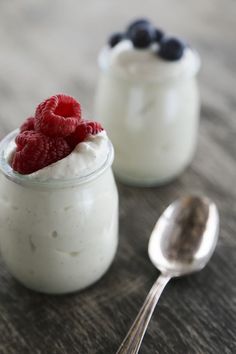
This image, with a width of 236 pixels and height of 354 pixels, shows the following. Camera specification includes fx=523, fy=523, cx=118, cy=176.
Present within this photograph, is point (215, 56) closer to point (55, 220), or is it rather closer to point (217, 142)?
point (217, 142)

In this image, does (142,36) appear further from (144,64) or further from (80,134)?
(80,134)

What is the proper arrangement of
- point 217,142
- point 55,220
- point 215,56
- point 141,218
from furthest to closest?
point 215,56
point 217,142
point 141,218
point 55,220

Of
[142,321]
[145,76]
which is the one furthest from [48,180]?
[145,76]

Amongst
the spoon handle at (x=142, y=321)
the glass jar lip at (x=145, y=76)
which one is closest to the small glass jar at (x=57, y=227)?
the spoon handle at (x=142, y=321)

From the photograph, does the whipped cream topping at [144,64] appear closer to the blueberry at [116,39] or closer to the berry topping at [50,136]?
the blueberry at [116,39]

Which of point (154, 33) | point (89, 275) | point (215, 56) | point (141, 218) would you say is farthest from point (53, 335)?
point (215, 56)
